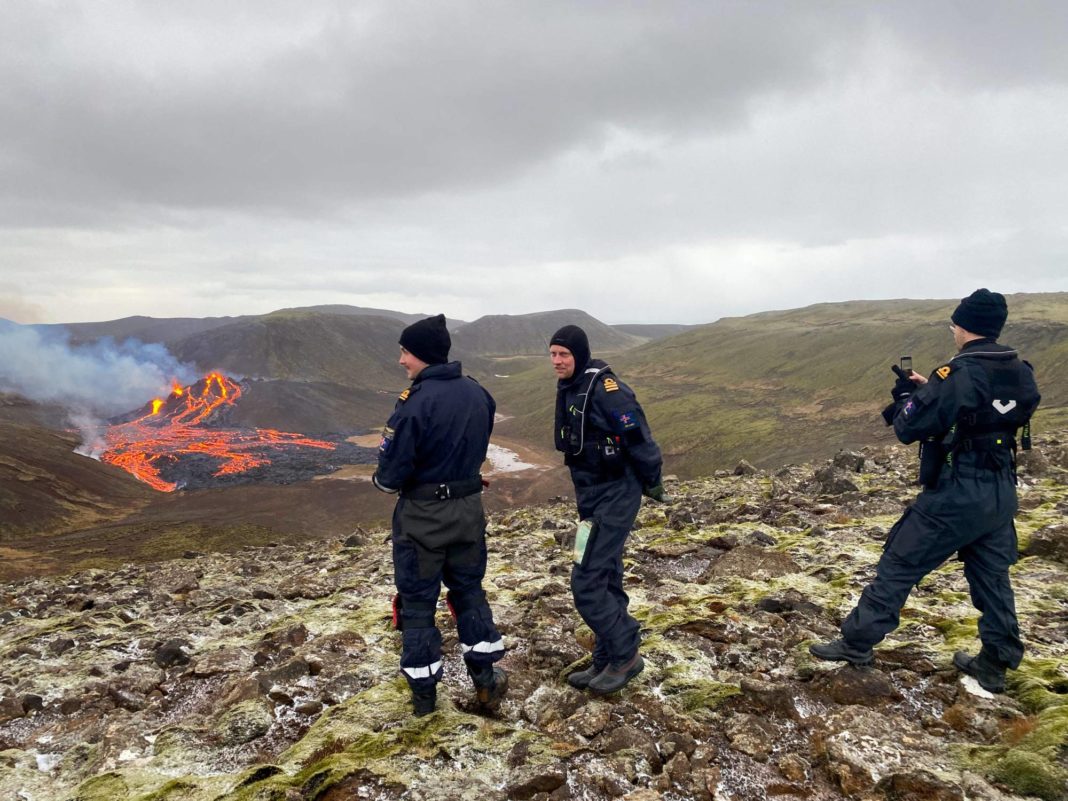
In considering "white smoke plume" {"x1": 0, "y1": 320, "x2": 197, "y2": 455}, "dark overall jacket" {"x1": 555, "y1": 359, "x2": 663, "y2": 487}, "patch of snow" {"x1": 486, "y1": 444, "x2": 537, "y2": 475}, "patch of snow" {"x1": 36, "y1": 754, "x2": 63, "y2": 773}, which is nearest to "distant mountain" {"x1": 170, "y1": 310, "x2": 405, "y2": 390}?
"white smoke plume" {"x1": 0, "y1": 320, "x2": 197, "y2": 455}

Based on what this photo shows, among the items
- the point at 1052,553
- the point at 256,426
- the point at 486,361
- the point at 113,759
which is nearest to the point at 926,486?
the point at 1052,553

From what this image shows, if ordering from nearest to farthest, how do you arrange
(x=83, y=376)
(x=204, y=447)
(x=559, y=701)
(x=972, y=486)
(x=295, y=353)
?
(x=972, y=486) → (x=559, y=701) → (x=204, y=447) → (x=83, y=376) → (x=295, y=353)

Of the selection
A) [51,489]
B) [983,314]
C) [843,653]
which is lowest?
[51,489]

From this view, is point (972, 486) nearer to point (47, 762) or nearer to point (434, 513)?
point (434, 513)

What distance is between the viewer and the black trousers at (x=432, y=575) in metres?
5.25

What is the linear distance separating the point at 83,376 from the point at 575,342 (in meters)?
142

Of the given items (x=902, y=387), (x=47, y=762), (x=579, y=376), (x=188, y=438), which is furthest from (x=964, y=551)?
(x=188, y=438)

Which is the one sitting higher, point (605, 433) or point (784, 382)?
point (605, 433)

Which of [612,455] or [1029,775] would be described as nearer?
[1029,775]

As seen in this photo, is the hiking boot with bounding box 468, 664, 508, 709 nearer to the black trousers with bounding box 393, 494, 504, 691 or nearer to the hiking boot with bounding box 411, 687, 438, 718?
the black trousers with bounding box 393, 494, 504, 691

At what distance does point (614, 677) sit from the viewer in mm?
5469

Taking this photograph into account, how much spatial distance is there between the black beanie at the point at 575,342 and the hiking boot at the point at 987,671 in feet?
14.7

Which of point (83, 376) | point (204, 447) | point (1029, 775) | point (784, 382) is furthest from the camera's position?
point (83, 376)

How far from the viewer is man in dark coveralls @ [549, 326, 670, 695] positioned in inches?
213
